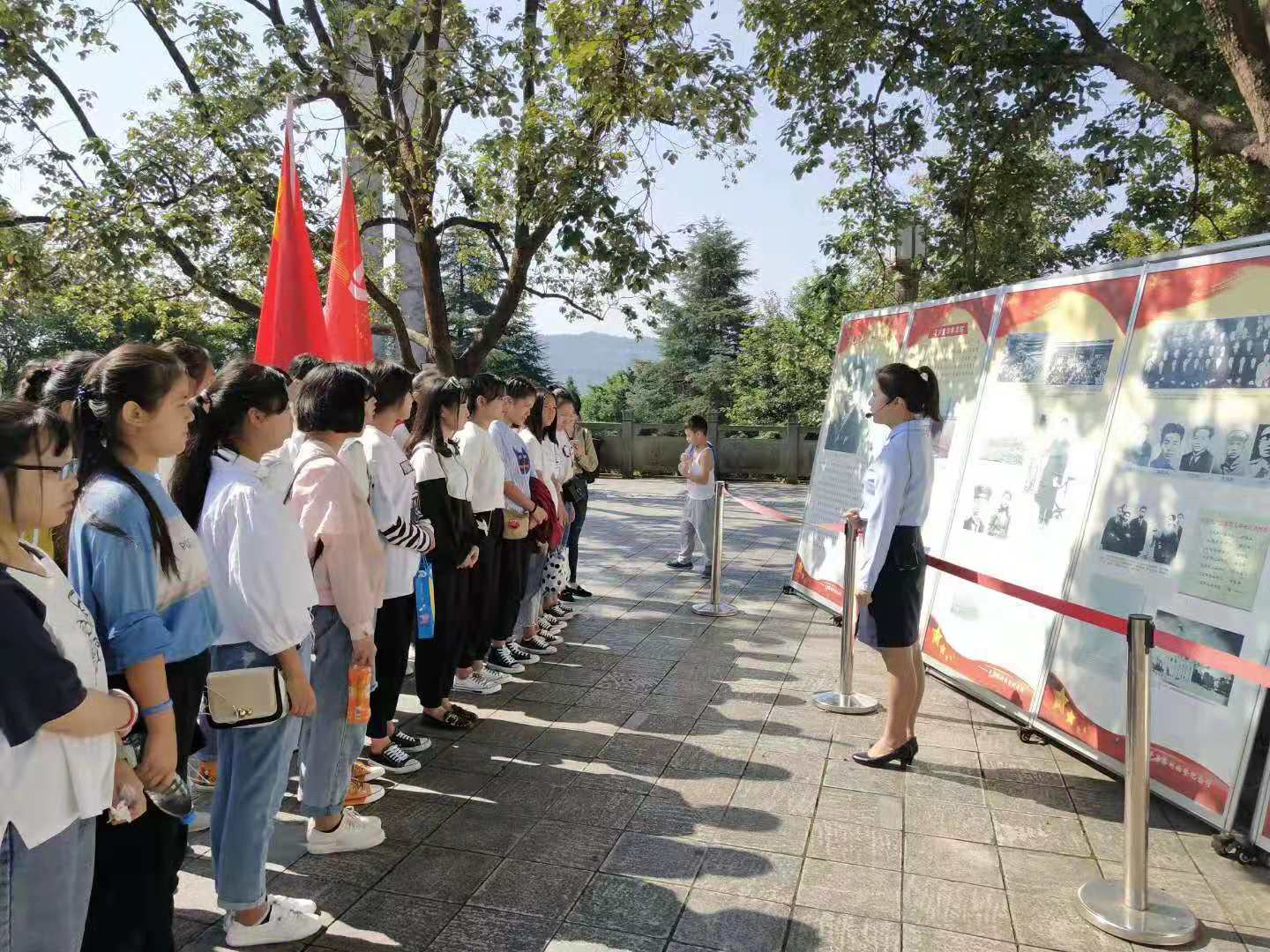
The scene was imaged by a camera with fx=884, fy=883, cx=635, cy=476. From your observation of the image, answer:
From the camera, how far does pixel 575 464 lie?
25.8 feet

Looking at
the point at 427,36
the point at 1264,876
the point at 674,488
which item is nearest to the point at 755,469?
the point at 674,488

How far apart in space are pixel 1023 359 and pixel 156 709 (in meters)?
4.91

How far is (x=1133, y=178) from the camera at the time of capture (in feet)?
28.4

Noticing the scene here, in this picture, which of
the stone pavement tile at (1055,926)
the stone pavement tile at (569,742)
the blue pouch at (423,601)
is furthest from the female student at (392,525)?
the stone pavement tile at (1055,926)

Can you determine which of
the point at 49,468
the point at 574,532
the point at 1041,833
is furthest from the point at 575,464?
the point at 49,468

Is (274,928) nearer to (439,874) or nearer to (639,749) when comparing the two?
(439,874)

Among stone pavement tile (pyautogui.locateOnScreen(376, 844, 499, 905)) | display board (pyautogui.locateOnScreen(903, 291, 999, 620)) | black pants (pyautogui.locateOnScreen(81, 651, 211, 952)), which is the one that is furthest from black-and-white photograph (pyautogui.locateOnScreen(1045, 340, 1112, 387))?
black pants (pyautogui.locateOnScreen(81, 651, 211, 952))

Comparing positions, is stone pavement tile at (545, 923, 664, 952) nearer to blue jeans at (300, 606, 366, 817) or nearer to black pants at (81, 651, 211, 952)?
blue jeans at (300, 606, 366, 817)

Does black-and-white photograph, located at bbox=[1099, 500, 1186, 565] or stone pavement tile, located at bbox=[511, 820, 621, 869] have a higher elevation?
black-and-white photograph, located at bbox=[1099, 500, 1186, 565]

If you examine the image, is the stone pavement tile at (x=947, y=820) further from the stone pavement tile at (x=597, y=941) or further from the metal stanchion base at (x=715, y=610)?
the metal stanchion base at (x=715, y=610)

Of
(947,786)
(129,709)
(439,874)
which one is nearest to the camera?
(129,709)

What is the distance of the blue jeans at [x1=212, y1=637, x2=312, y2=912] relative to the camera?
8.73 feet

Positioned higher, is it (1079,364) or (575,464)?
(1079,364)

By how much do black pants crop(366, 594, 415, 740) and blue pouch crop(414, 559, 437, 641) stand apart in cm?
15
